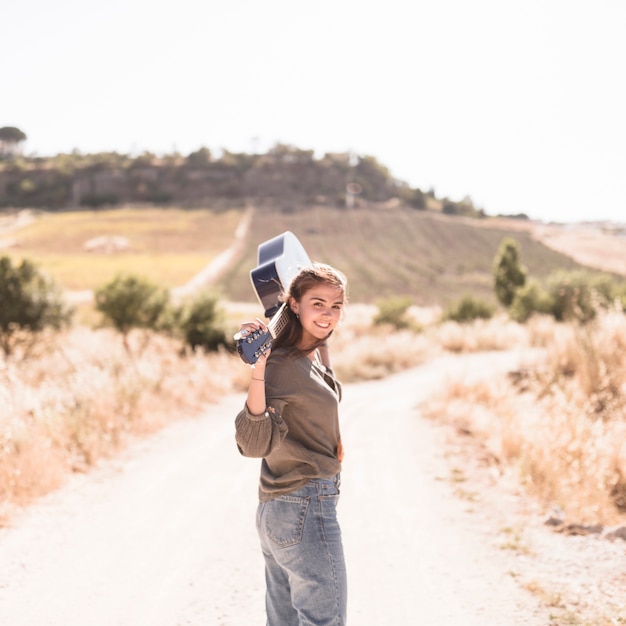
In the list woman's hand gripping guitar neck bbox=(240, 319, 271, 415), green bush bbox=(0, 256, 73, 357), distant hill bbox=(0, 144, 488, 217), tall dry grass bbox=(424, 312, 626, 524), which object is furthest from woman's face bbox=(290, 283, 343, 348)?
distant hill bbox=(0, 144, 488, 217)

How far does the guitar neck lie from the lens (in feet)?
7.93

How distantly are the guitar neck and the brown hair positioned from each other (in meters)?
0.02

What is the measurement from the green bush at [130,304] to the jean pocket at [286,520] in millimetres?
14218

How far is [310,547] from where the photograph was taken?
7.77 ft

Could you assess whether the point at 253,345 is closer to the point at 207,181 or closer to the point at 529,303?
the point at 529,303

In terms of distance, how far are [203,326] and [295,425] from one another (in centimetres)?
1488

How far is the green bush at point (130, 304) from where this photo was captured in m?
16.2

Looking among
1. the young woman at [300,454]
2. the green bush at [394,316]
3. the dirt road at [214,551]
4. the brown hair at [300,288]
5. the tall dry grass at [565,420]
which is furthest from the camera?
the green bush at [394,316]

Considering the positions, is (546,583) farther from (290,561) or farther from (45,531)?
(45,531)

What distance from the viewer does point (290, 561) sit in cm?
240

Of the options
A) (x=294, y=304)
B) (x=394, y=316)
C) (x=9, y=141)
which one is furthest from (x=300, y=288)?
(x=9, y=141)

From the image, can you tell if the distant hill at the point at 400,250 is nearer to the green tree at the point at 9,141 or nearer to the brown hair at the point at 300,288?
the brown hair at the point at 300,288

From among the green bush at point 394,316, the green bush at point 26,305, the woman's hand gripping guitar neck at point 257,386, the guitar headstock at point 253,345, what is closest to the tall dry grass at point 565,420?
the woman's hand gripping guitar neck at point 257,386

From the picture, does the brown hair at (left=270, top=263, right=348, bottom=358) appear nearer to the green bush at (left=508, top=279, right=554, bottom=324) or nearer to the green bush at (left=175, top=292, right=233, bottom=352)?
the green bush at (left=175, top=292, right=233, bottom=352)
